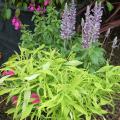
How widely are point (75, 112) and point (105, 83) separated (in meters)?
0.36

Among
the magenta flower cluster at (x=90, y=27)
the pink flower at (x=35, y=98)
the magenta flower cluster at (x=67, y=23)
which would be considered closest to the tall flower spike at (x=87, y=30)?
the magenta flower cluster at (x=90, y=27)

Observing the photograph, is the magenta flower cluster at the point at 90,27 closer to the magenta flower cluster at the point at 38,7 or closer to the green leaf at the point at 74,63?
the green leaf at the point at 74,63

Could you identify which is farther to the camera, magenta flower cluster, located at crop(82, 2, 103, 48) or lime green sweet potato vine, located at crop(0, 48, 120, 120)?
magenta flower cluster, located at crop(82, 2, 103, 48)

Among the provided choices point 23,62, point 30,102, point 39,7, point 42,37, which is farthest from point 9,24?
point 30,102

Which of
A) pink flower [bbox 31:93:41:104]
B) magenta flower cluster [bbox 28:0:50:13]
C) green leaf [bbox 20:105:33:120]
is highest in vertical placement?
magenta flower cluster [bbox 28:0:50:13]

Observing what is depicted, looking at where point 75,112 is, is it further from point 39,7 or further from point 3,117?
point 39,7

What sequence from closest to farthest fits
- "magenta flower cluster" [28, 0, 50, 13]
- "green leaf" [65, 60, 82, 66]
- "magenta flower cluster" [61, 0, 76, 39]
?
"green leaf" [65, 60, 82, 66], "magenta flower cluster" [61, 0, 76, 39], "magenta flower cluster" [28, 0, 50, 13]

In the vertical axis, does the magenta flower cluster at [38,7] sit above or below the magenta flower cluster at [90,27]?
above

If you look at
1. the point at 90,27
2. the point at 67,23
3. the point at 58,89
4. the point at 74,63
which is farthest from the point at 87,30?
the point at 58,89

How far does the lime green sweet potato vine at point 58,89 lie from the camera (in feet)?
8.37

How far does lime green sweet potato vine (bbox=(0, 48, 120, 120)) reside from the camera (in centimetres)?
255

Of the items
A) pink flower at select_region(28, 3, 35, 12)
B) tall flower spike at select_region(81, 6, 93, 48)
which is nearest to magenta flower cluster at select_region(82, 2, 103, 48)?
tall flower spike at select_region(81, 6, 93, 48)

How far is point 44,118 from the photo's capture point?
2.74 metres

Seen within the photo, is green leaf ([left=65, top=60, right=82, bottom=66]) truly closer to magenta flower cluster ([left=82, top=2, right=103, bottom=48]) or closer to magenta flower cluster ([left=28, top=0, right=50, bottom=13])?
magenta flower cluster ([left=82, top=2, right=103, bottom=48])
